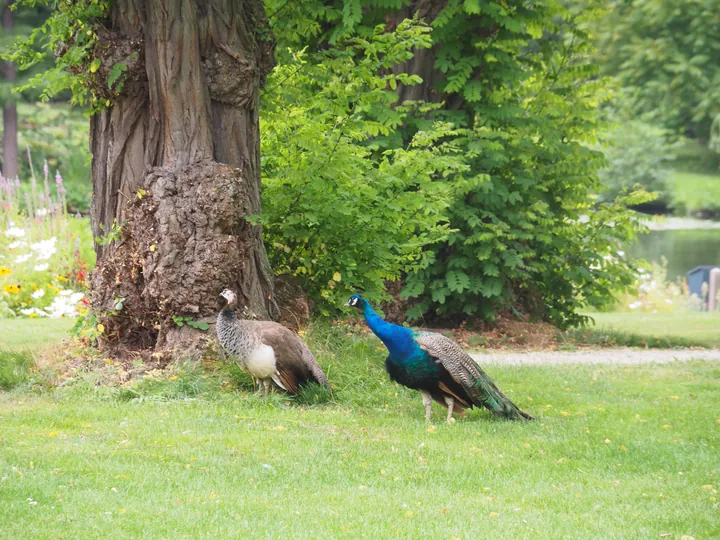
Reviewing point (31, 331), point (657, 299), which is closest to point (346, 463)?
point (31, 331)

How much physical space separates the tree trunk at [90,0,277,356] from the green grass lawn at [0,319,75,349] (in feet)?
6.48

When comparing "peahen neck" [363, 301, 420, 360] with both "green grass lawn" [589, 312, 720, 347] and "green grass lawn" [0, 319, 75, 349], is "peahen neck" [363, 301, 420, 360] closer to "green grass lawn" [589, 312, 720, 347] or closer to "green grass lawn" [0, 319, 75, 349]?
"green grass lawn" [0, 319, 75, 349]

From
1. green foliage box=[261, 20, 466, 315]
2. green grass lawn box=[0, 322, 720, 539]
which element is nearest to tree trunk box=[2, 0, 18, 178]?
green foliage box=[261, 20, 466, 315]

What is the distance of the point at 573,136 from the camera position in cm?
1402

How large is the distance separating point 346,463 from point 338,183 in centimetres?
373

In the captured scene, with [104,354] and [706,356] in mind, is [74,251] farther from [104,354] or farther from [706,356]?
[706,356]

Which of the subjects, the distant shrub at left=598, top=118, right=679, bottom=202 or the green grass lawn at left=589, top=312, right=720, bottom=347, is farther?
the distant shrub at left=598, top=118, right=679, bottom=202

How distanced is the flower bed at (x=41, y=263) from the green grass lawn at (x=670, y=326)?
790 cm

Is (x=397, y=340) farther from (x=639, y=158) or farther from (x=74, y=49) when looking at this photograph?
(x=639, y=158)

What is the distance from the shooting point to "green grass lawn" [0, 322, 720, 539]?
517cm

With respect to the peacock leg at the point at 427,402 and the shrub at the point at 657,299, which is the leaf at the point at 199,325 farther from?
the shrub at the point at 657,299

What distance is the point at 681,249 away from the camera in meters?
35.9

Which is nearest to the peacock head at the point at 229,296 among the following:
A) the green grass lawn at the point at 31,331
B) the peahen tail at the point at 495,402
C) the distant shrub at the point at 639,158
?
the peahen tail at the point at 495,402

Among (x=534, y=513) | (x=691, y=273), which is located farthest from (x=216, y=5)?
(x=691, y=273)
